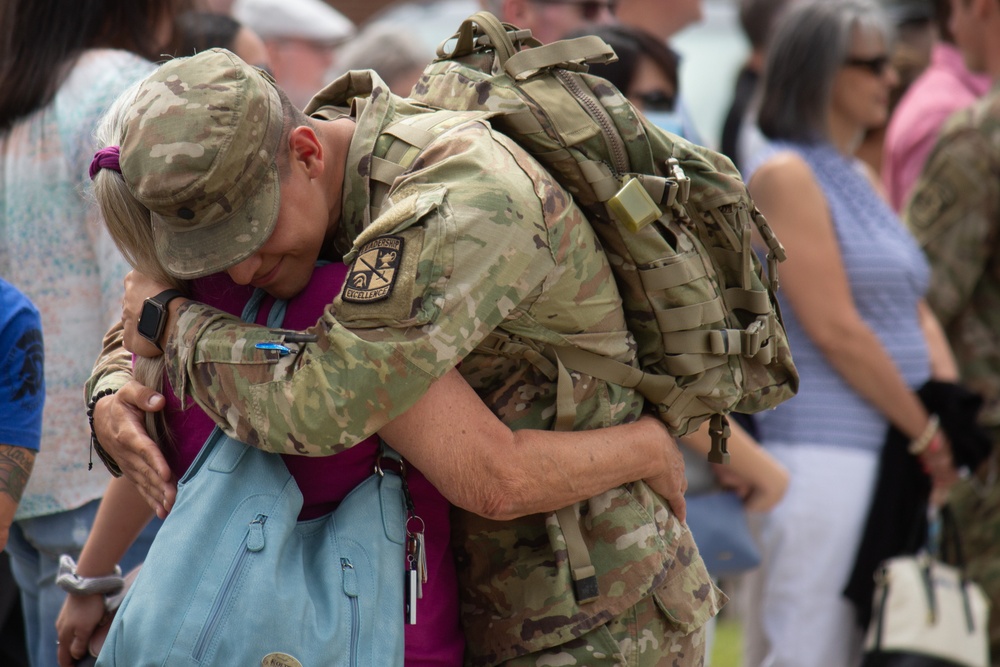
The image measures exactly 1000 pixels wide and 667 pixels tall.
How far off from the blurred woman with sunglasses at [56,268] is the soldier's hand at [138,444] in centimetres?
74

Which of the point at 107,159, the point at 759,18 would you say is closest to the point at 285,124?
the point at 107,159

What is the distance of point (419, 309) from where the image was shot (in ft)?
5.44

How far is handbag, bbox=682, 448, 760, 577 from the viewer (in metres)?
3.18

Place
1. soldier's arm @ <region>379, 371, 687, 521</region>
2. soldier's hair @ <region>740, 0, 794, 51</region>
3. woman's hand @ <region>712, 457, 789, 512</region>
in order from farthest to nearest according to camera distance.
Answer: soldier's hair @ <region>740, 0, 794, 51</region> → woman's hand @ <region>712, 457, 789, 512</region> → soldier's arm @ <region>379, 371, 687, 521</region>

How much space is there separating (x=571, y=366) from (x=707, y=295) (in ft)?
0.89

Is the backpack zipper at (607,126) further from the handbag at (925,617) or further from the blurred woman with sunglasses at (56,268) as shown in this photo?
the handbag at (925,617)

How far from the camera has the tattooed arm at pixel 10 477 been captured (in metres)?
2.19

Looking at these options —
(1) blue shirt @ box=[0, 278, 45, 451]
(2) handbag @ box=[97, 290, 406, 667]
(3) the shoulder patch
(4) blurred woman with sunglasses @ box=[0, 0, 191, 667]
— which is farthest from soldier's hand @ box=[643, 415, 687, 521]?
(4) blurred woman with sunglasses @ box=[0, 0, 191, 667]

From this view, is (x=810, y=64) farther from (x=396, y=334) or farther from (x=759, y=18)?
(x=396, y=334)

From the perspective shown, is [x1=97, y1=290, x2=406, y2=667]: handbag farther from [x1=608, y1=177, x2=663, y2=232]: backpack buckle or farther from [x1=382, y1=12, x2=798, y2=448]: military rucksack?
[x1=608, y1=177, x2=663, y2=232]: backpack buckle

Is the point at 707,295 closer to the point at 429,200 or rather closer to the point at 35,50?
the point at 429,200

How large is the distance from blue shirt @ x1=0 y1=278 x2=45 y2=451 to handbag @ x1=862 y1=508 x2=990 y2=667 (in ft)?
8.92

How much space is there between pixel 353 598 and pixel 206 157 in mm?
680

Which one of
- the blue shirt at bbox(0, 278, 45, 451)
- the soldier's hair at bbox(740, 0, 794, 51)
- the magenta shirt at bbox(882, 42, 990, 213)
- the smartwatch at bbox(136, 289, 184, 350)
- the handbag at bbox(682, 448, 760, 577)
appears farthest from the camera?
the soldier's hair at bbox(740, 0, 794, 51)
